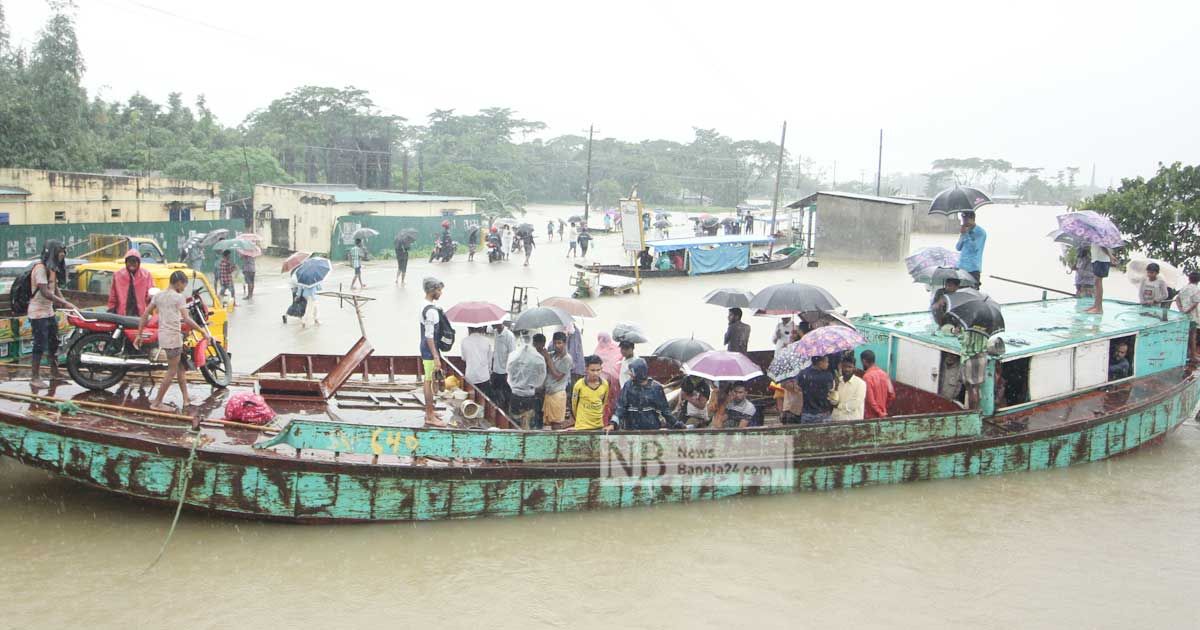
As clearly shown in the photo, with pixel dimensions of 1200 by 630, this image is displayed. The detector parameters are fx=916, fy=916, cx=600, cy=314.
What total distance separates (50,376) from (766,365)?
321 inches

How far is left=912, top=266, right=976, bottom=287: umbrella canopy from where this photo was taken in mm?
10457

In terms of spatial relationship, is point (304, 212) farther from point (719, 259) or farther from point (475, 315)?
point (475, 315)

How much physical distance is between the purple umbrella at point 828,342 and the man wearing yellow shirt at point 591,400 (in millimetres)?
1944

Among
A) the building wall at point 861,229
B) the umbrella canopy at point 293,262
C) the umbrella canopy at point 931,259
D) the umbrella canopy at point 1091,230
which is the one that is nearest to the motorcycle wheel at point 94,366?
the umbrella canopy at point 293,262

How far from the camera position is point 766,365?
39.1 feet

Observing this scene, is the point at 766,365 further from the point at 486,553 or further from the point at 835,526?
the point at 486,553

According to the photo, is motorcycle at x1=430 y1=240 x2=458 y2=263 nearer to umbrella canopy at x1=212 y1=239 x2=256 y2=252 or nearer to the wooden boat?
umbrella canopy at x1=212 y1=239 x2=256 y2=252

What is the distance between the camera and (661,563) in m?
8.17

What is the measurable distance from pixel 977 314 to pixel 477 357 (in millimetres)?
5188

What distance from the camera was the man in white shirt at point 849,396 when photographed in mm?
9273

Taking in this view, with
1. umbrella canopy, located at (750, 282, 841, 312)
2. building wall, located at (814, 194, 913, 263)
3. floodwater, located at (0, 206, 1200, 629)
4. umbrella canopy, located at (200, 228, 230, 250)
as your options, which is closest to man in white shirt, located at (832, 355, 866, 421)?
floodwater, located at (0, 206, 1200, 629)

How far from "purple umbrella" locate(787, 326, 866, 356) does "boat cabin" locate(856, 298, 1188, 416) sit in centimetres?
173

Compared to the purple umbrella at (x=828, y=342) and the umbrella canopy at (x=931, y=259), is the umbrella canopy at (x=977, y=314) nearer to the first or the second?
the purple umbrella at (x=828, y=342)

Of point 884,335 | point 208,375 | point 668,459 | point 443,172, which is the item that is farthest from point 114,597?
point 443,172
